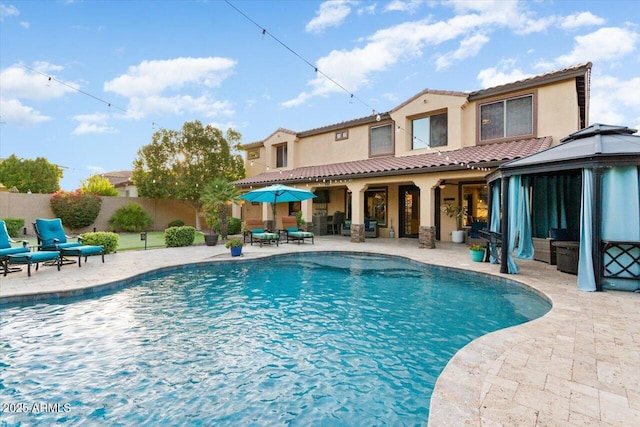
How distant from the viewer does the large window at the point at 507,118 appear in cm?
1209

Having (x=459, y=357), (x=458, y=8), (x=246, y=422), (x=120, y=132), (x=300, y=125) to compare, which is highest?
(x=458, y=8)

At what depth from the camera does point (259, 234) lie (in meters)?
13.9

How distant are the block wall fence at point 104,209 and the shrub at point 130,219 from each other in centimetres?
46

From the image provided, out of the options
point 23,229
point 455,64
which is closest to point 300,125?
point 455,64

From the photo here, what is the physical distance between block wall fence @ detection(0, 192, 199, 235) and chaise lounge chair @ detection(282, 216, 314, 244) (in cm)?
1096

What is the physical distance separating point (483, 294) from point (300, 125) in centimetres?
1578

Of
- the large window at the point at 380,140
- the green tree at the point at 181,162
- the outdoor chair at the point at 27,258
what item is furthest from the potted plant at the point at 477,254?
the green tree at the point at 181,162

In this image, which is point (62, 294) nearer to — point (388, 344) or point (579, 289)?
point (388, 344)

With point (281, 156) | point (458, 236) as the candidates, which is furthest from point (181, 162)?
point (458, 236)

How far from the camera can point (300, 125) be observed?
20234 mm

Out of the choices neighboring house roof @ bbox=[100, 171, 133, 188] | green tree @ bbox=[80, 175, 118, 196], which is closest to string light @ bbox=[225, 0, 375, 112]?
green tree @ bbox=[80, 175, 118, 196]

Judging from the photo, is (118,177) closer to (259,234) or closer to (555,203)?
(259,234)

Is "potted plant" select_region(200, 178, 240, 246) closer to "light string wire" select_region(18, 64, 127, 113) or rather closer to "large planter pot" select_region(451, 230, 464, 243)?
"light string wire" select_region(18, 64, 127, 113)

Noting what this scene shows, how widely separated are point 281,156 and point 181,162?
20.9ft
